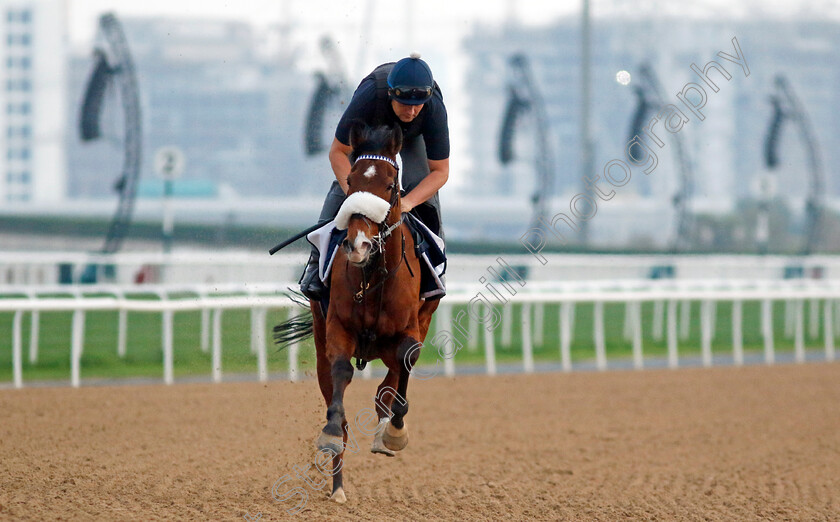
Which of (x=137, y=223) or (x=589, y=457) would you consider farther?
(x=137, y=223)

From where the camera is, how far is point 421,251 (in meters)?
5.01

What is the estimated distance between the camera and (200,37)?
2484 centimetres

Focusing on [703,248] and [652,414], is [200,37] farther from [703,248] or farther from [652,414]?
[652,414]

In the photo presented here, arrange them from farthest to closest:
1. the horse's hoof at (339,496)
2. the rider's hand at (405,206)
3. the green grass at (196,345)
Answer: the green grass at (196,345) → the horse's hoof at (339,496) → the rider's hand at (405,206)

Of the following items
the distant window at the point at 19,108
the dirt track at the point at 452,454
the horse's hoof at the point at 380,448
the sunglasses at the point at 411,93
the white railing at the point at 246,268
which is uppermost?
the distant window at the point at 19,108

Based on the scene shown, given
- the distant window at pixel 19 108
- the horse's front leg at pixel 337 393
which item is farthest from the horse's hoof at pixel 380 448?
the distant window at pixel 19 108

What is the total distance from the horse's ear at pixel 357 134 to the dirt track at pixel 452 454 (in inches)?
63.1

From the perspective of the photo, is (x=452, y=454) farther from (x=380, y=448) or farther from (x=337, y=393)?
(x=337, y=393)

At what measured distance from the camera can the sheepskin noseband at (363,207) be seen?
13.7ft

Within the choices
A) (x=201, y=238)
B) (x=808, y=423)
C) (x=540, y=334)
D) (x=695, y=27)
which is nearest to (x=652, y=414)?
(x=808, y=423)

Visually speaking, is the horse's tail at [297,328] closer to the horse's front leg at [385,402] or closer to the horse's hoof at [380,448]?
the horse's front leg at [385,402]

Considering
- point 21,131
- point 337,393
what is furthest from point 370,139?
point 21,131

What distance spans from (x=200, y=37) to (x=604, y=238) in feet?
34.8

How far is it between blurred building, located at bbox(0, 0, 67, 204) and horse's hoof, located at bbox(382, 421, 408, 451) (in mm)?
18930
